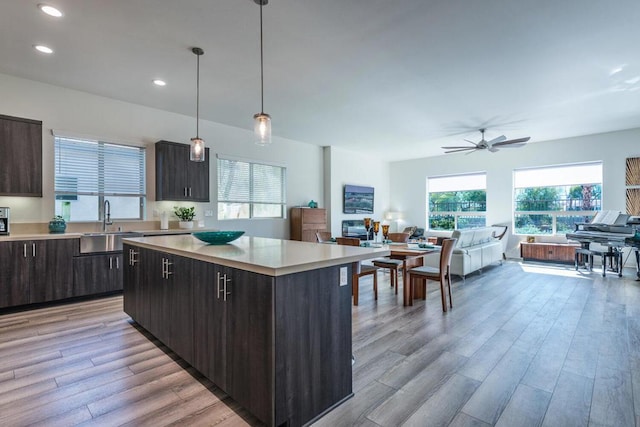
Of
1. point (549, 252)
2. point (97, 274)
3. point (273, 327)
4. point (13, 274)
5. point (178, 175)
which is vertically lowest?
point (549, 252)

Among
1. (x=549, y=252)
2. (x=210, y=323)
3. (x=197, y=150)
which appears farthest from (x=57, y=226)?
(x=549, y=252)

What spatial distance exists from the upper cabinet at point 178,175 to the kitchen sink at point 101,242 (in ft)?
3.08

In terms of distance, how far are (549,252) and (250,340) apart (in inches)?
308

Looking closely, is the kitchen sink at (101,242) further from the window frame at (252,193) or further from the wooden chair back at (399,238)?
the wooden chair back at (399,238)

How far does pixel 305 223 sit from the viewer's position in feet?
23.1

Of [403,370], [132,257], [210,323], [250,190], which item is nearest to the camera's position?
[210,323]

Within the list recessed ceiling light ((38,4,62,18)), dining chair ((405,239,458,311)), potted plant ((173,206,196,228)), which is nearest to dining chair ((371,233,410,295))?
dining chair ((405,239,458,311))

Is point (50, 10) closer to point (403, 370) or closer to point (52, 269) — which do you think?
point (52, 269)

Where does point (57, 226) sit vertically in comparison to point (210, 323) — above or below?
above

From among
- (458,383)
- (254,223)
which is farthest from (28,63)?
(458,383)

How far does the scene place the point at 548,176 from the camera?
25.1 ft

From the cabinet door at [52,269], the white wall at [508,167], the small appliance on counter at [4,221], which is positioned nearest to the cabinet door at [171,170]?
the cabinet door at [52,269]

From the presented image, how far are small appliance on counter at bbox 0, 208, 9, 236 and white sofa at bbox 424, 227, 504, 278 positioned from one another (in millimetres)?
5498

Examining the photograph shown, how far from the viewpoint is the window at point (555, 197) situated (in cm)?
712
